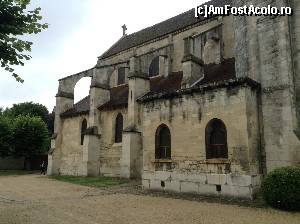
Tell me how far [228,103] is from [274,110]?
6.28ft

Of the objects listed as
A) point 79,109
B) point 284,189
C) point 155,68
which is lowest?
point 284,189

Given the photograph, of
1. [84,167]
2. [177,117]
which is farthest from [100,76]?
[177,117]

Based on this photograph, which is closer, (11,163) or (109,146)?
(109,146)

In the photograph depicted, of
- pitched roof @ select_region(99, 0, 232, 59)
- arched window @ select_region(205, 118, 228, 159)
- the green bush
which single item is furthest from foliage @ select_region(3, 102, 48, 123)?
the green bush

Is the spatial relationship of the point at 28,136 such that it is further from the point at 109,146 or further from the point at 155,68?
the point at 155,68

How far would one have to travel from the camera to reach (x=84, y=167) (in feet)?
72.8

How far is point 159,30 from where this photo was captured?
91.0ft

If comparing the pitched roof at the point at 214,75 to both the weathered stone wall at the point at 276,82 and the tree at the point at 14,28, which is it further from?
the tree at the point at 14,28

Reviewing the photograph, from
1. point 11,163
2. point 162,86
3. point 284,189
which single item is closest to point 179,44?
point 162,86

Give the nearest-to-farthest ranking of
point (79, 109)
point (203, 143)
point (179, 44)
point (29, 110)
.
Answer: point (203, 143) < point (179, 44) < point (79, 109) < point (29, 110)

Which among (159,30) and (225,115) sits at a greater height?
(159,30)

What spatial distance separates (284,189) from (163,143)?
6.53 metres

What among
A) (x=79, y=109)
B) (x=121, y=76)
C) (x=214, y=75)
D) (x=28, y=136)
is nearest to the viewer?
(x=214, y=75)

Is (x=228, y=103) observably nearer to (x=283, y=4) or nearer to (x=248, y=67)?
(x=248, y=67)
